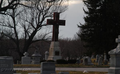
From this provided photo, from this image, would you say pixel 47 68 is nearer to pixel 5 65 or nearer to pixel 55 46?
pixel 5 65

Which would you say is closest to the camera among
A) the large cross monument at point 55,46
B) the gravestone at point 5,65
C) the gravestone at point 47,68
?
the gravestone at point 5,65

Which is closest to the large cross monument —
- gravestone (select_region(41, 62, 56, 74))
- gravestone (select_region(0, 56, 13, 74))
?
gravestone (select_region(41, 62, 56, 74))

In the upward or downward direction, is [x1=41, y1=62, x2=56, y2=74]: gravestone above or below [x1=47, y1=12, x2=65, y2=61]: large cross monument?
below

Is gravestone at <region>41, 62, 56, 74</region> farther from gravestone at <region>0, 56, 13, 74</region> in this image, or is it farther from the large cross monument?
the large cross monument

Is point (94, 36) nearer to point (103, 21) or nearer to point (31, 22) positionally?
point (103, 21)

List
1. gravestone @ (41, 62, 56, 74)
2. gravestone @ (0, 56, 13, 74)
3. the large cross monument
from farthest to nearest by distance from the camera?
1. the large cross monument
2. gravestone @ (41, 62, 56, 74)
3. gravestone @ (0, 56, 13, 74)

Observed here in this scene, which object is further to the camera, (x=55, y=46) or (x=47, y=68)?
(x=55, y=46)

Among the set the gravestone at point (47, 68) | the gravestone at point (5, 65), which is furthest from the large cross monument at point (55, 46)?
the gravestone at point (5, 65)

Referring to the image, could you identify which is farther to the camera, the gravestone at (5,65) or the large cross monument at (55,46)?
the large cross monument at (55,46)

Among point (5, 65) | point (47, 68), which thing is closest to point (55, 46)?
point (47, 68)

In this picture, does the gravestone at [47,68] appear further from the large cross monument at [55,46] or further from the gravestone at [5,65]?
the large cross monument at [55,46]

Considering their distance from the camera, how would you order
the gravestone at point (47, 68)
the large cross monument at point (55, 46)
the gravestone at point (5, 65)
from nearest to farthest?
1. the gravestone at point (5, 65)
2. the gravestone at point (47, 68)
3. the large cross monument at point (55, 46)

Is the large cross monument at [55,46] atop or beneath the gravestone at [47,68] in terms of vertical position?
atop

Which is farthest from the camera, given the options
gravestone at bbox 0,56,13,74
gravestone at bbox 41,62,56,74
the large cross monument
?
the large cross monument
